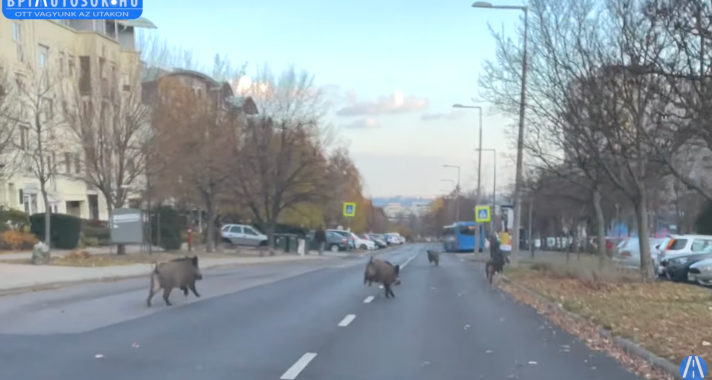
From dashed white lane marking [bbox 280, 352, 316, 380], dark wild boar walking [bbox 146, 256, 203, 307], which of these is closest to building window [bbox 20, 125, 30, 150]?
dark wild boar walking [bbox 146, 256, 203, 307]

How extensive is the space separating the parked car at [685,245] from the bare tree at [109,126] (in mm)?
18988

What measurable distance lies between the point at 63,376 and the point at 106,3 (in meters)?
5.89

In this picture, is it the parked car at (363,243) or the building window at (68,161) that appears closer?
the building window at (68,161)

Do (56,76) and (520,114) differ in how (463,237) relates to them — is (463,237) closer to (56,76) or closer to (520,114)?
(56,76)

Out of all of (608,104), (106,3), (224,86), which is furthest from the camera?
(224,86)

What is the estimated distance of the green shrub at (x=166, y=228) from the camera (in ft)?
132

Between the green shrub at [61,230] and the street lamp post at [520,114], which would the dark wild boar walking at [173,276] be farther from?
the green shrub at [61,230]

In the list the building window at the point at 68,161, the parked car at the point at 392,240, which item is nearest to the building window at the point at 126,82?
the building window at the point at 68,161

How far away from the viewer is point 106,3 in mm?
12586

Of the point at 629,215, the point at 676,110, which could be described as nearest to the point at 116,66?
the point at 676,110

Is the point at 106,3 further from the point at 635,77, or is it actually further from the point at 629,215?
the point at 629,215

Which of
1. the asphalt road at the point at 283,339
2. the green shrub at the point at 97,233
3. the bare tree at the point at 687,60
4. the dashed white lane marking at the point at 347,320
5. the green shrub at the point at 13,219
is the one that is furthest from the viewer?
the green shrub at the point at 97,233

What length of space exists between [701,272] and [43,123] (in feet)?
74.2

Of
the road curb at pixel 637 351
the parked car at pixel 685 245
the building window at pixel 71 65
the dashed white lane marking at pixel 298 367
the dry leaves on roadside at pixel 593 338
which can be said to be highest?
the building window at pixel 71 65
